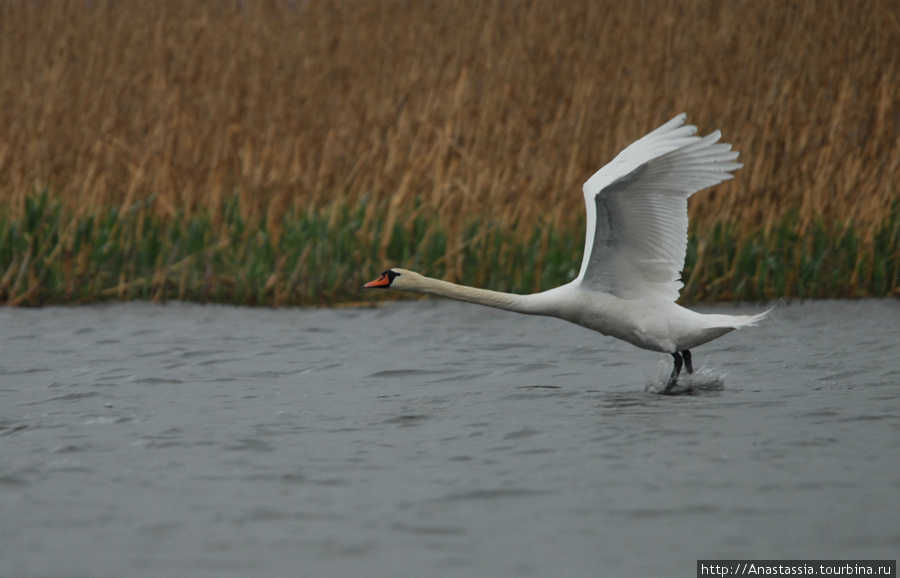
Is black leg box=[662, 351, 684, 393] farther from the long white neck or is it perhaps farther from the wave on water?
the long white neck

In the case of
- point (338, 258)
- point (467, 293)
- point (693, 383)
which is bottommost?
point (693, 383)

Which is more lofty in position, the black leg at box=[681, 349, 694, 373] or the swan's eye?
the swan's eye

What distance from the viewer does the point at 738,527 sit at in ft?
14.2

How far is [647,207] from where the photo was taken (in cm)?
660

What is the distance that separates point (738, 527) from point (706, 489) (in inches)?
19.2

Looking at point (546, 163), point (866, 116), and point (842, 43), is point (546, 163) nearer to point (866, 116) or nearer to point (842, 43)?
point (866, 116)

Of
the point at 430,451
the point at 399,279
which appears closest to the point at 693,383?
the point at 399,279

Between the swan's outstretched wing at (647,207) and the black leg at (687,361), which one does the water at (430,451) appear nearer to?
the black leg at (687,361)

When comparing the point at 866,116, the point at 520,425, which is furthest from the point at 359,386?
the point at 866,116

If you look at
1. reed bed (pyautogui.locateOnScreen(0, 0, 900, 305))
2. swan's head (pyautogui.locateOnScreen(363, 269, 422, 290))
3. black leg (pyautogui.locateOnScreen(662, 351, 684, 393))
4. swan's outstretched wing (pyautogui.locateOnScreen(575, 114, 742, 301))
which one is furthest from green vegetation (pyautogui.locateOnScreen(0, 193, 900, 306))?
swan's outstretched wing (pyautogui.locateOnScreen(575, 114, 742, 301))

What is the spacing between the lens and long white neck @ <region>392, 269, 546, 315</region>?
6840 mm

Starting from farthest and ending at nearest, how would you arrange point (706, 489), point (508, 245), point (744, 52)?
1. point (744, 52)
2. point (508, 245)
3. point (706, 489)

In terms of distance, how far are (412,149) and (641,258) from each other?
4407 mm

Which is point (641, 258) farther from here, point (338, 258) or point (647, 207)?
point (338, 258)
